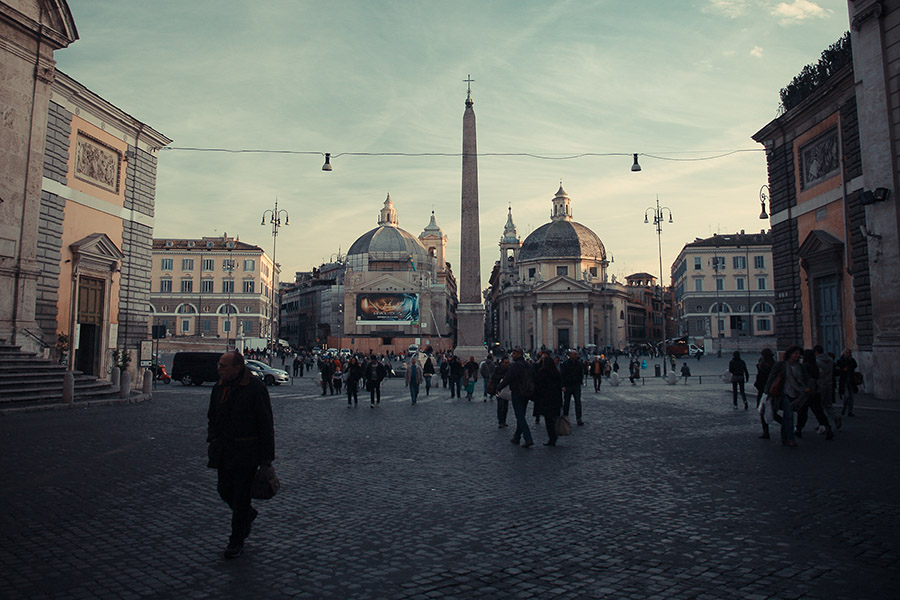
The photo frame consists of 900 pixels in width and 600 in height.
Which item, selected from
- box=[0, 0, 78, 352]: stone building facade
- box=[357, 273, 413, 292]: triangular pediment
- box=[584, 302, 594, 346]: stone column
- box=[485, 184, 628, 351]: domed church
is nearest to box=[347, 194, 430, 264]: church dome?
box=[357, 273, 413, 292]: triangular pediment

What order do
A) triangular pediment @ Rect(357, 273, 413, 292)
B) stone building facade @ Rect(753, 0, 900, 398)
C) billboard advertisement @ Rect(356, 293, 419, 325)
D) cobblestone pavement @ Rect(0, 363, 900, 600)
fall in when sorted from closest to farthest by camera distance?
cobblestone pavement @ Rect(0, 363, 900, 600) → stone building facade @ Rect(753, 0, 900, 398) → billboard advertisement @ Rect(356, 293, 419, 325) → triangular pediment @ Rect(357, 273, 413, 292)

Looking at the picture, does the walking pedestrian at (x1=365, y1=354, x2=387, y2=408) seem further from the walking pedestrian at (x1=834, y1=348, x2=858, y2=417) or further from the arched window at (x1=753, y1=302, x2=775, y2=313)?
the arched window at (x1=753, y1=302, x2=775, y2=313)

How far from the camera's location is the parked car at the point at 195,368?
24.9 meters

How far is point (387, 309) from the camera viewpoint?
70.5 meters

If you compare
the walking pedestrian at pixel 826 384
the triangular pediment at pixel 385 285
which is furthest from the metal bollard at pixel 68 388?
the triangular pediment at pixel 385 285

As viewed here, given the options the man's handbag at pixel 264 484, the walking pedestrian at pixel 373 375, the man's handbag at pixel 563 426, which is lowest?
the man's handbag at pixel 563 426

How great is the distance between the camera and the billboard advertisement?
69875 mm

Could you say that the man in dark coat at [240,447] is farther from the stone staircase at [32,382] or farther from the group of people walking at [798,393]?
the stone staircase at [32,382]

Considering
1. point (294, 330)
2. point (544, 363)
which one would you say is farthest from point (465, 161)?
point (294, 330)

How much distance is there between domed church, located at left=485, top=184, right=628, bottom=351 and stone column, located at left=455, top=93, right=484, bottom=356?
40.6 meters

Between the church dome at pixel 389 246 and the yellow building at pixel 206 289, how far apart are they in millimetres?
18964

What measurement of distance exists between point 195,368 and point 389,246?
5754 centimetres

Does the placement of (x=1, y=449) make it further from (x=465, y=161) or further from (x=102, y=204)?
(x=465, y=161)

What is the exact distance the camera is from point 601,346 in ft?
253
